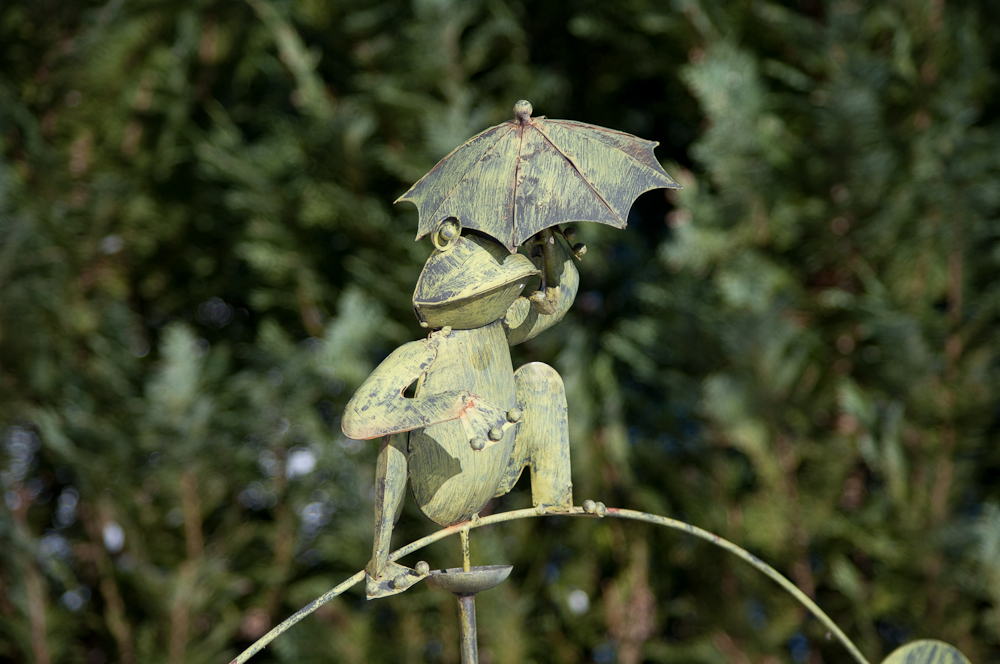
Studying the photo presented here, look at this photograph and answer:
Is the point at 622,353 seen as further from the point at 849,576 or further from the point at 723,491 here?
the point at 849,576

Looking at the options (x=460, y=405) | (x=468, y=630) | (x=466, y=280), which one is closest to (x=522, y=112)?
(x=466, y=280)

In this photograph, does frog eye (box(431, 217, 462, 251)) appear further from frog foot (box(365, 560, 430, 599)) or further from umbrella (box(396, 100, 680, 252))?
frog foot (box(365, 560, 430, 599))

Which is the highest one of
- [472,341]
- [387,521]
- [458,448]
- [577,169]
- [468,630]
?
[577,169]

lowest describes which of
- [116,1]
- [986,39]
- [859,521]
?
[859,521]

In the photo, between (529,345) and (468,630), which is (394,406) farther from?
(529,345)

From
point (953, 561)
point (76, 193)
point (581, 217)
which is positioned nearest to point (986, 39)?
point (953, 561)

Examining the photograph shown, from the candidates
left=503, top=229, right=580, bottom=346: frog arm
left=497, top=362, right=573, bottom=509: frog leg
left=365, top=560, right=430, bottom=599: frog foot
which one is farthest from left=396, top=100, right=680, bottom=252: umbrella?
left=365, top=560, right=430, bottom=599: frog foot
